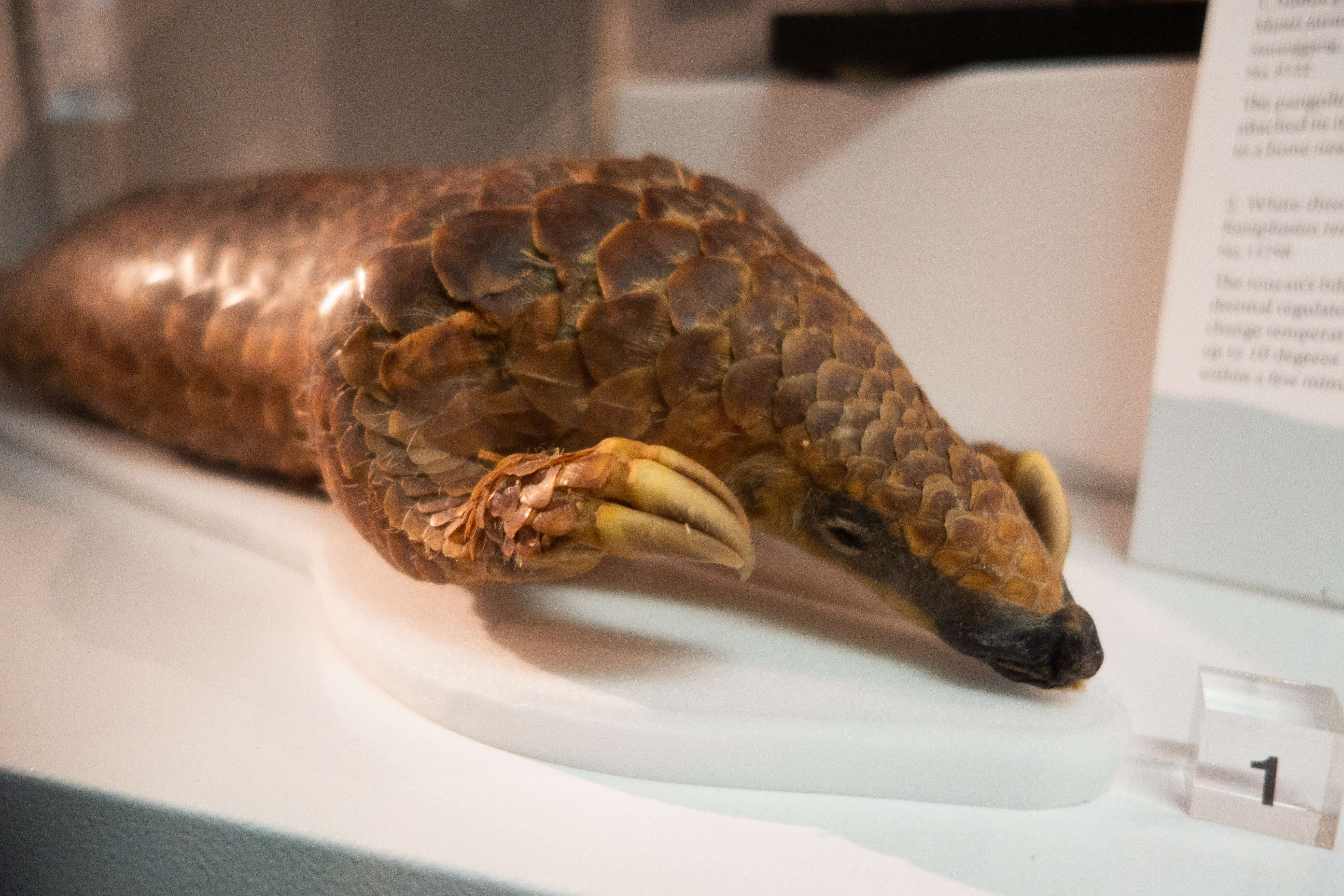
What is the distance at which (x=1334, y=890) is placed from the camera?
70cm

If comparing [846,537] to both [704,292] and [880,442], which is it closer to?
[880,442]

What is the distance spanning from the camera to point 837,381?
2.74 feet

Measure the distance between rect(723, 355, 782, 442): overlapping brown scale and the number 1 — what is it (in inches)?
20.6

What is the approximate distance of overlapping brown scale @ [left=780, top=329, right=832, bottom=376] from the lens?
0.84 meters

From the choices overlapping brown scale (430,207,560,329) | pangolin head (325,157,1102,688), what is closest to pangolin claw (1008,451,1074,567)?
pangolin head (325,157,1102,688)

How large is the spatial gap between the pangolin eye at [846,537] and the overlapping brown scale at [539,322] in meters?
0.34

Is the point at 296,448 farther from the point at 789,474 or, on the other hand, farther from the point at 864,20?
the point at 864,20

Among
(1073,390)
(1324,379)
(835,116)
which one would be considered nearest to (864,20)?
(835,116)

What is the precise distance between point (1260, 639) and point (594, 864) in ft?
3.03

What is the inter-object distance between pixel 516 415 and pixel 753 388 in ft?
0.84

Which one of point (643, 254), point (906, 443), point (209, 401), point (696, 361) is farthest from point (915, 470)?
point (209, 401)

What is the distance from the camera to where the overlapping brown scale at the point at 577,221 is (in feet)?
2.90

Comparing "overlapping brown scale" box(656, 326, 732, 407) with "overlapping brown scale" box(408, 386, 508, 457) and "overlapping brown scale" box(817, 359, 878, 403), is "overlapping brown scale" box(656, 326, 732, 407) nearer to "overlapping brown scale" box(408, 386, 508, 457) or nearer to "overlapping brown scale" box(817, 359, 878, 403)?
"overlapping brown scale" box(817, 359, 878, 403)

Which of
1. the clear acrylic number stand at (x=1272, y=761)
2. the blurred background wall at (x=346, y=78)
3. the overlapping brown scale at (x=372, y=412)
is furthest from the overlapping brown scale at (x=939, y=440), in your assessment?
the blurred background wall at (x=346, y=78)
